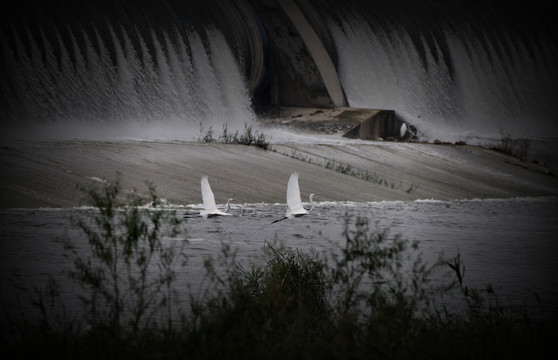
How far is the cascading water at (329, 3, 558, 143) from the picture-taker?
67.8 feet

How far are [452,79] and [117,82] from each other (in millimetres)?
10790

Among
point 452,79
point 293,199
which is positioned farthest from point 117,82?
point 452,79

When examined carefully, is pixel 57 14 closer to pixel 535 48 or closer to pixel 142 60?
pixel 142 60

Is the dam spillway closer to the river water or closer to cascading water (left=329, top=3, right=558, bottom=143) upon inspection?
cascading water (left=329, top=3, right=558, bottom=143)

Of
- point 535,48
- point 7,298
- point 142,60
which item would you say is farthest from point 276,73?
point 7,298

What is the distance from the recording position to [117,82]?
14.8 m

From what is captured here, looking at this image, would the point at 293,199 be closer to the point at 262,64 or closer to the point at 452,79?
the point at 262,64

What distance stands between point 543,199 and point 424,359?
35.5 feet

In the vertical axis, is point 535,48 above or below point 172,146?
above

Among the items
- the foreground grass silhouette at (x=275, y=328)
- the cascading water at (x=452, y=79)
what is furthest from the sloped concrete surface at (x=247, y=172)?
the cascading water at (x=452, y=79)

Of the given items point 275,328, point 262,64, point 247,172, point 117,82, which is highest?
point 262,64

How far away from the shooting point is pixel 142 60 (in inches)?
604

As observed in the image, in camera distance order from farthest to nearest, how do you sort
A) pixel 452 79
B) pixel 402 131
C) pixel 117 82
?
pixel 452 79 < pixel 402 131 < pixel 117 82

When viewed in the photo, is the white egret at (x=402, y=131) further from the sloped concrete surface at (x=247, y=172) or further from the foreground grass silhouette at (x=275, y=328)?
the foreground grass silhouette at (x=275, y=328)
